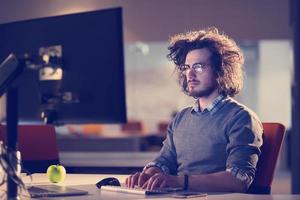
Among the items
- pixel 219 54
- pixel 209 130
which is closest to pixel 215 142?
pixel 209 130

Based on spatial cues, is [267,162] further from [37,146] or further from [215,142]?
[37,146]

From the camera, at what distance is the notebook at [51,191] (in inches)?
76.3

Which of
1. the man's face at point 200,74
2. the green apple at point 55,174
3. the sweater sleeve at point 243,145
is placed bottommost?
the green apple at point 55,174

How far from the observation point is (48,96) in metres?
1.82

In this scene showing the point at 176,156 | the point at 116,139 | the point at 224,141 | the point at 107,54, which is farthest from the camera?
the point at 116,139

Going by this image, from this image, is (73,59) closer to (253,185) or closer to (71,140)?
(253,185)

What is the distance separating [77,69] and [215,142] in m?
0.83

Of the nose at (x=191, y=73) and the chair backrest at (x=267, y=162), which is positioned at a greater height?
the nose at (x=191, y=73)

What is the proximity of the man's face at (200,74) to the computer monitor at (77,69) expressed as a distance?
76cm

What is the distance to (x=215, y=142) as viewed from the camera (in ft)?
7.80

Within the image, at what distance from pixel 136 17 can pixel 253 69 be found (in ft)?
14.4

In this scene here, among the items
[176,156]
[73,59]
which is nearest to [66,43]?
[73,59]

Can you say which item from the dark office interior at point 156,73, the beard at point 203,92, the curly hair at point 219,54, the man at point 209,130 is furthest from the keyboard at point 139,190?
the curly hair at point 219,54

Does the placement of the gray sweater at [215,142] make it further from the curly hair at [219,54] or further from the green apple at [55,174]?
the green apple at [55,174]
